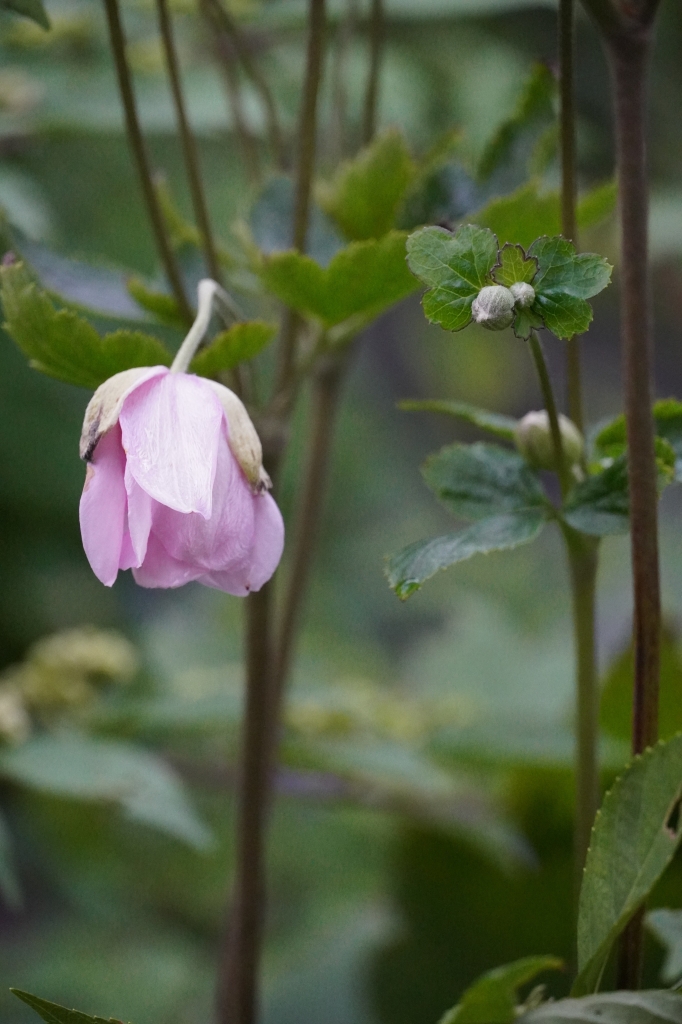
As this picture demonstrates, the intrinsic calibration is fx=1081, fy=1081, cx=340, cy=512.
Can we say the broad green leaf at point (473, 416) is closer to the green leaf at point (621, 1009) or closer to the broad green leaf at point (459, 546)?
the broad green leaf at point (459, 546)

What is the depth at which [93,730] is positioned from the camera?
62cm

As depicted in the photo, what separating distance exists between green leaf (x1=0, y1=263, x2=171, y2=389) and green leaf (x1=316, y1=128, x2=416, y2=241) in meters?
0.14

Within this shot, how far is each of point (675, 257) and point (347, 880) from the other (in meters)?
0.57

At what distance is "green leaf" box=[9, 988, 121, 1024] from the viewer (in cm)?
27

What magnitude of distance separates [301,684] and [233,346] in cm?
41

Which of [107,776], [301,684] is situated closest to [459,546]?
[107,776]

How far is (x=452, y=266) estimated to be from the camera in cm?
27

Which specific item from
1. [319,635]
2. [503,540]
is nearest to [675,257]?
[319,635]

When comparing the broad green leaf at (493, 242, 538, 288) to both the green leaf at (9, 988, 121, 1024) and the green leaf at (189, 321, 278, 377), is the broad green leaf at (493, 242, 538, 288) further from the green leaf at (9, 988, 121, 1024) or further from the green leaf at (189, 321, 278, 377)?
the green leaf at (9, 988, 121, 1024)

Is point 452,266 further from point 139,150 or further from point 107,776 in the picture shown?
point 107,776

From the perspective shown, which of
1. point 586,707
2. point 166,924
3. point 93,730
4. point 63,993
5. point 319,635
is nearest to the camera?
point 586,707

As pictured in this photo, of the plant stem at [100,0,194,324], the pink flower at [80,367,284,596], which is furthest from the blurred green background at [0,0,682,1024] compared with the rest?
the pink flower at [80,367,284,596]

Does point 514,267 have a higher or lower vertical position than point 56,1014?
higher

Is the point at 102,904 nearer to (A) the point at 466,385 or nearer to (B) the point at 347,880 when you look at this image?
(B) the point at 347,880
